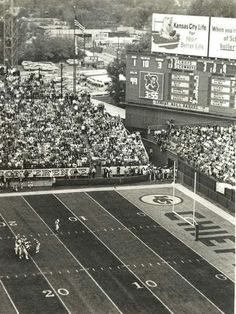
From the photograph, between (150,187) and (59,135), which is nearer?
(150,187)

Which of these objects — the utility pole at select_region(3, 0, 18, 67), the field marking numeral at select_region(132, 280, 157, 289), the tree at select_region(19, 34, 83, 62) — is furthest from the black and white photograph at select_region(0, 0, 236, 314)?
the tree at select_region(19, 34, 83, 62)

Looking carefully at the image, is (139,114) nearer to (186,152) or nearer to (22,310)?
(186,152)

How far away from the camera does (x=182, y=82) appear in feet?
161

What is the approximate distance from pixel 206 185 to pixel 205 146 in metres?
5.77

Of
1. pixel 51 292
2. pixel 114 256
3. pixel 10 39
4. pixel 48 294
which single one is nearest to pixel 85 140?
pixel 114 256

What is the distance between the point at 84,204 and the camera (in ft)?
127

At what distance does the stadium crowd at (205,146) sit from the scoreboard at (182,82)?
1388 millimetres

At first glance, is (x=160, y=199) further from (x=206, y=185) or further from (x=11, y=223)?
(x=11, y=223)

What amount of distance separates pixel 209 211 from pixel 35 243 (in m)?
9.97

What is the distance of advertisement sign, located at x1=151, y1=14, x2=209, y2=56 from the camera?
158 feet

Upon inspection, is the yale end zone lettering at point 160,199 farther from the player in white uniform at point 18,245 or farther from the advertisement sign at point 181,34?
the advertisement sign at point 181,34

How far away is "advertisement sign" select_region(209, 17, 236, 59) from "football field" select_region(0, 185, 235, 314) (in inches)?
432

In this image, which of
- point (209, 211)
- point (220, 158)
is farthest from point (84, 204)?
point (220, 158)

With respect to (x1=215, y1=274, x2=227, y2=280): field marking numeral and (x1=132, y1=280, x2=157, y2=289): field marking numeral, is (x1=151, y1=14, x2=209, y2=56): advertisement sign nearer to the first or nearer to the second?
(x1=215, y1=274, x2=227, y2=280): field marking numeral
